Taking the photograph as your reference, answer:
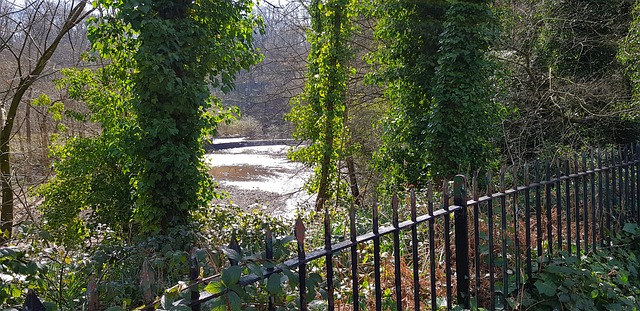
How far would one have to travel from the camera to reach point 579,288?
3.04 meters

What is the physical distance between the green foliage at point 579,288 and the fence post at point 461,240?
1.15 feet

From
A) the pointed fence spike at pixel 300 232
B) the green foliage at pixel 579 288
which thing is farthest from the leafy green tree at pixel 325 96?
the pointed fence spike at pixel 300 232

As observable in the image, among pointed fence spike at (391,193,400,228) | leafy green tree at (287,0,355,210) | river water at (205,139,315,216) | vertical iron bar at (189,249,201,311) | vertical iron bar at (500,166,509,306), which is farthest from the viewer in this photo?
river water at (205,139,315,216)

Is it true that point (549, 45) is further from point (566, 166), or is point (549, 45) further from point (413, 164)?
point (566, 166)

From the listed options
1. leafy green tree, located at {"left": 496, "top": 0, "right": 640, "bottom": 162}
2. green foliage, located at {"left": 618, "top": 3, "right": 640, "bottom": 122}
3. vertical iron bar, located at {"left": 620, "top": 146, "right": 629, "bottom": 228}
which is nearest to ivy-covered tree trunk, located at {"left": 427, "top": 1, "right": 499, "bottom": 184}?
leafy green tree, located at {"left": 496, "top": 0, "right": 640, "bottom": 162}

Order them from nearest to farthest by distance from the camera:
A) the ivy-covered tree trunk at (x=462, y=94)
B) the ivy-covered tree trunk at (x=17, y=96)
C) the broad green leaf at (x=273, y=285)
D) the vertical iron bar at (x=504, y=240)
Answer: the broad green leaf at (x=273, y=285) < the vertical iron bar at (x=504, y=240) < the ivy-covered tree trunk at (x=462, y=94) < the ivy-covered tree trunk at (x=17, y=96)

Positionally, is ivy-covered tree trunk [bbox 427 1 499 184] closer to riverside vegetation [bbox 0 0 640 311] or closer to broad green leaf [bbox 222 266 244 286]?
riverside vegetation [bbox 0 0 640 311]

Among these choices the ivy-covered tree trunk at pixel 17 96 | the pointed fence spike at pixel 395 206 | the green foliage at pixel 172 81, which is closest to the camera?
the pointed fence spike at pixel 395 206

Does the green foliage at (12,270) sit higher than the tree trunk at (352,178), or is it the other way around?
the green foliage at (12,270)

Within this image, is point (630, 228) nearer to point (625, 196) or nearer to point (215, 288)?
point (625, 196)

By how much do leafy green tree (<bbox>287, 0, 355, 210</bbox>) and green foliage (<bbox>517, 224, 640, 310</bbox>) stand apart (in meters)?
8.80

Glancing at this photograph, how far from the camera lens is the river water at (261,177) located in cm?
1751

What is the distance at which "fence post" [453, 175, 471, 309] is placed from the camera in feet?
9.05

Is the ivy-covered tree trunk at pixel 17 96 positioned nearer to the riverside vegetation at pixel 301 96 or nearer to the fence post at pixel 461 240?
the riverside vegetation at pixel 301 96
